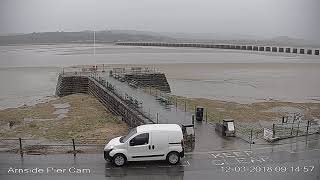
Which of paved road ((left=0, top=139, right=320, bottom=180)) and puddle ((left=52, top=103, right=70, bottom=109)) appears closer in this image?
paved road ((left=0, top=139, right=320, bottom=180))

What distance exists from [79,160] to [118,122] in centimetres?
688

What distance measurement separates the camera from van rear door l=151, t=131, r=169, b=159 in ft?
27.8

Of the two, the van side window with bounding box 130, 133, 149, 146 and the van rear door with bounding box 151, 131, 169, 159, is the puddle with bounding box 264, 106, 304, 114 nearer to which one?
the van rear door with bounding box 151, 131, 169, 159

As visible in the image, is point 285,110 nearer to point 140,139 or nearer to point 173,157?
point 173,157

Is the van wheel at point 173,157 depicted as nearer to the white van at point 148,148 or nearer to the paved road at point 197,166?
the white van at point 148,148

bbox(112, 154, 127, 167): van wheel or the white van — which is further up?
the white van

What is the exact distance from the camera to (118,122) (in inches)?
617

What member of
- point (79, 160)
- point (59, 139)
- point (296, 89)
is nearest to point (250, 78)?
point (296, 89)

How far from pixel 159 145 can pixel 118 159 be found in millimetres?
1017

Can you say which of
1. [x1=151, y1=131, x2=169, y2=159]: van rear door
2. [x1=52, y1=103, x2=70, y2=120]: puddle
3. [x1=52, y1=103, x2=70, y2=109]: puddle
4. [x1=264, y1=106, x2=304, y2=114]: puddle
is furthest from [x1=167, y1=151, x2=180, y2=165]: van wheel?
[x1=52, y1=103, x2=70, y2=109]: puddle

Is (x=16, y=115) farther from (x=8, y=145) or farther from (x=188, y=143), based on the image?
(x=188, y=143)

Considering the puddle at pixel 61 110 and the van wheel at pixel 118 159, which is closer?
the van wheel at pixel 118 159

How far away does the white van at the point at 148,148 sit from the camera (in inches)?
333

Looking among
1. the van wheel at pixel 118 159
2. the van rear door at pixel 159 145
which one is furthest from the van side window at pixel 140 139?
the van wheel at pixel 118 159
